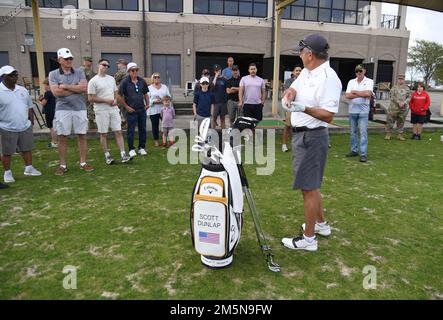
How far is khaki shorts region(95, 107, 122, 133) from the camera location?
22.0 ft

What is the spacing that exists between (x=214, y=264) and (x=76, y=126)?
163 inches

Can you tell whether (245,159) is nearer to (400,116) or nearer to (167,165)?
(167,165)

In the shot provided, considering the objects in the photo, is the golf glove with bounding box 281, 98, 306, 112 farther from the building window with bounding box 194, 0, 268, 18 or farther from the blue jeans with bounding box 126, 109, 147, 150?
the building window with bounding box 194, 0, 268, 18

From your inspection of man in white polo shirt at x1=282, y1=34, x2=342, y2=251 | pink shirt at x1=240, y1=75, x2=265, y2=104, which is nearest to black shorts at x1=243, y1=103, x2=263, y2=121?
pink shirt at x1=240, y1=75, x2=265, y2=104

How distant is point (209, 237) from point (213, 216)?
0.66 ft

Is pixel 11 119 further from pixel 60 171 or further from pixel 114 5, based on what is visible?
pixel 114 5

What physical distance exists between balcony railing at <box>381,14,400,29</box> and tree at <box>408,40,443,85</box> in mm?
22930

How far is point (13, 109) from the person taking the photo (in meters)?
5.70

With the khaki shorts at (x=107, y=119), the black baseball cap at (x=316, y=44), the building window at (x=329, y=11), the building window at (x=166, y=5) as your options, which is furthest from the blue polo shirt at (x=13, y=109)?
the building window at (x=329, y=11)

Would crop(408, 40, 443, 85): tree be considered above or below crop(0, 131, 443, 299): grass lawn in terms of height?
above

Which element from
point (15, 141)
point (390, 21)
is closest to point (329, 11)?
point (390, 21)

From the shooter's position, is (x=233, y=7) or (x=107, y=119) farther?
(x=233, y=7)

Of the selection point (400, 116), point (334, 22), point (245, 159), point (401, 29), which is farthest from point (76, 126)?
point (401, 29)

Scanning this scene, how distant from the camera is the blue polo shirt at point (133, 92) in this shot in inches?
283
